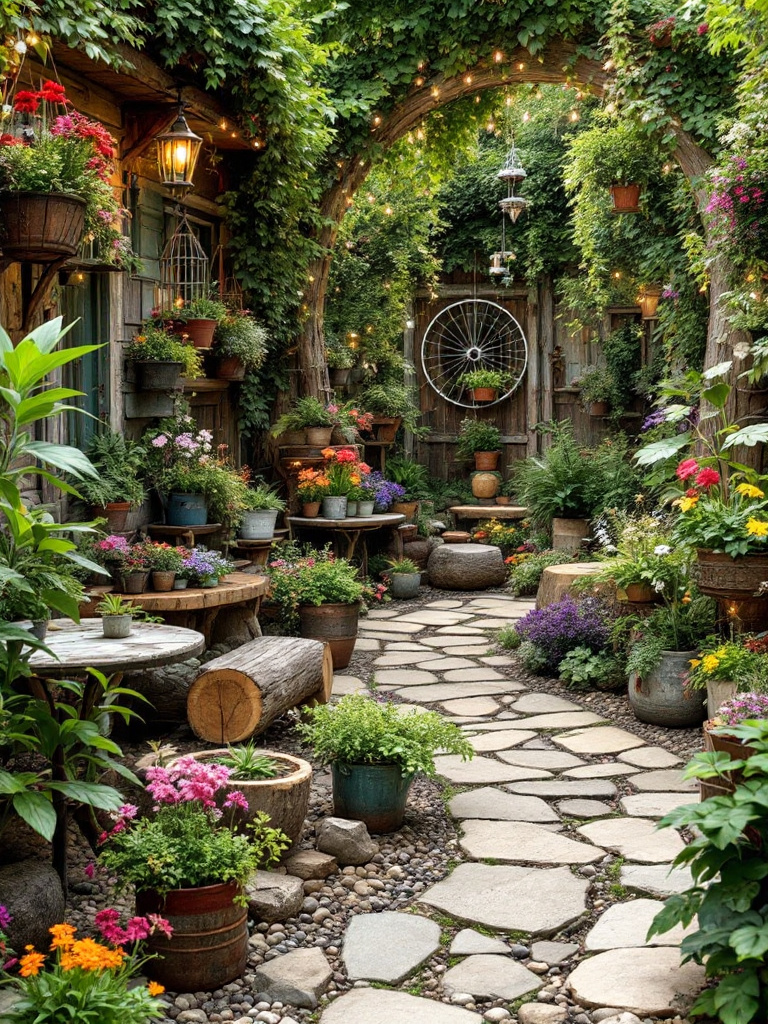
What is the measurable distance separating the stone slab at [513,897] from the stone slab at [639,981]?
1.04 ft

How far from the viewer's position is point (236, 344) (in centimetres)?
780

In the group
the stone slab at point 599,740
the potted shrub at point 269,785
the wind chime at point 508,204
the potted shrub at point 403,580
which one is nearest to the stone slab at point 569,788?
the stone slab at point 599,740

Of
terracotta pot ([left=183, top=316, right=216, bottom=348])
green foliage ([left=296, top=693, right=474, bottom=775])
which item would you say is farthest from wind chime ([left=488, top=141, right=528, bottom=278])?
green foliage ([left=296, top=693, right=474, bottom=775])

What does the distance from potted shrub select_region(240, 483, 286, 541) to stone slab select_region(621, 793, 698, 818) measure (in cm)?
370

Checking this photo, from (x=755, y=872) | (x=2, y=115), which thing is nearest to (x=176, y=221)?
(x=2, y=115)

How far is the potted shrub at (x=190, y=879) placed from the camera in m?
3.24

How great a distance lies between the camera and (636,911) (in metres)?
3.73

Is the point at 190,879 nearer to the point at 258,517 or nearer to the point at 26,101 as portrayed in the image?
the point at 26,101

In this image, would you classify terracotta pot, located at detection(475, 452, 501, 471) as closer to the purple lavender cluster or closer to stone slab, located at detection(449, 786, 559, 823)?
the purple lavender cluster

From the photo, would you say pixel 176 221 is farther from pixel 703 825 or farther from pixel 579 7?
pixel 703 825

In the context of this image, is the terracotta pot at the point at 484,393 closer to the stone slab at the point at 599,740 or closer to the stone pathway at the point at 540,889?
the stone pathway at the point at 540,889

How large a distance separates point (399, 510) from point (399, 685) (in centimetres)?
444

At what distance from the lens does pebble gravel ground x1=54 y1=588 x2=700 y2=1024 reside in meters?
3.17

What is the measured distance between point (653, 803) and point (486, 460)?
828cm
